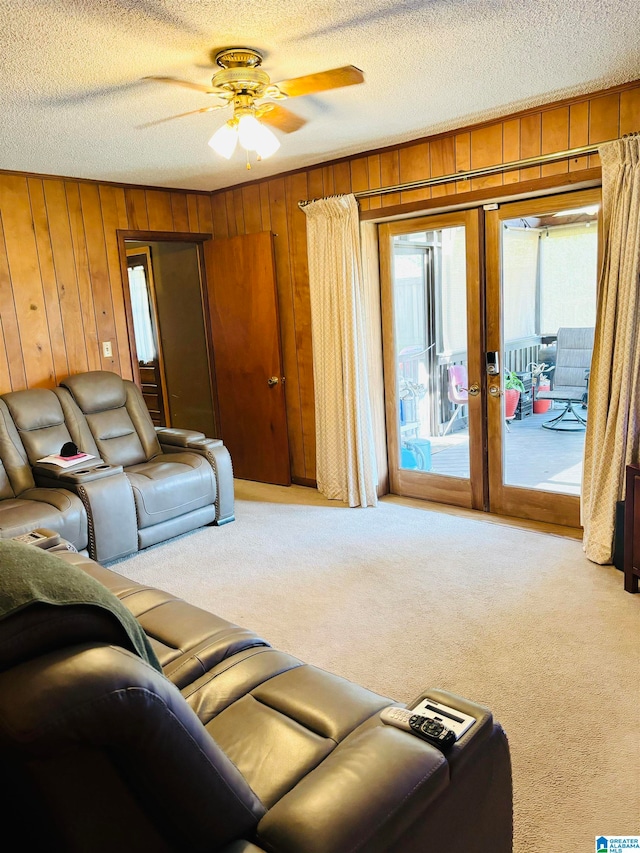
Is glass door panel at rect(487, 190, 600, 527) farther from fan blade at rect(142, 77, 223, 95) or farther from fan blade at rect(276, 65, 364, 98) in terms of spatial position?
fan blade at rect(142, 77, 223, 95)

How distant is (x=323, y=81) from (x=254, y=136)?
41 cm

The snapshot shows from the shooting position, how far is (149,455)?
4.70m

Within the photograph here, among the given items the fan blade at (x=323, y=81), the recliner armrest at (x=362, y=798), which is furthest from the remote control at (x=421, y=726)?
the fan blade at (x=323, y=81)

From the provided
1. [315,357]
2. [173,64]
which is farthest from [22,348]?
[173,64]

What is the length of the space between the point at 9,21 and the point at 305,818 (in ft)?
8.23

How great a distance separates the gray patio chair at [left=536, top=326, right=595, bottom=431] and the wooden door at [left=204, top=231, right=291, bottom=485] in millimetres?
2158

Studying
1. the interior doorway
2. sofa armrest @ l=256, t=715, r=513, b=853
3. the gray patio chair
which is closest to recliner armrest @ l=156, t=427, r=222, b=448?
the interior doorway

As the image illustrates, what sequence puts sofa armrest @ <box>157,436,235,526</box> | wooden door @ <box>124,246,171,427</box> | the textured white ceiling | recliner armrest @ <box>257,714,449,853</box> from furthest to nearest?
wooden door @ <box>124,246,171,427</box>
sofa armrest @ <box>157,436,235,526</box>
the textured white ceiling
recliner armrest @ <box>257,714,449,853</box>

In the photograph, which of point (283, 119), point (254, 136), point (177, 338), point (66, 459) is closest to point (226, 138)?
point (254, 136)

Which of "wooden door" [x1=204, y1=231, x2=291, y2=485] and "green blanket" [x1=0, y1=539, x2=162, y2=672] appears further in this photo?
"wooden door" [x1=204, y1=231, x2=291, y2=485]

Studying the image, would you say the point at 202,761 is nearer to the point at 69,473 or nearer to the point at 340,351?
the point at 69,473

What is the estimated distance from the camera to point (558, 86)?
3227 millimetres

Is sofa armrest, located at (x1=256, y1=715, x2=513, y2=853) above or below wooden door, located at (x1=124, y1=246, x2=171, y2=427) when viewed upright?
below

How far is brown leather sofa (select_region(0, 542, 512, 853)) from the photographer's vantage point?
2.90 ft
